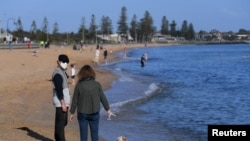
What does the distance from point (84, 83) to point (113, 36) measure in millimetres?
176923

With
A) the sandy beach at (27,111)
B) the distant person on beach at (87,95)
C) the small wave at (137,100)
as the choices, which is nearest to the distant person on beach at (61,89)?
the distant person on beach at (87,95)

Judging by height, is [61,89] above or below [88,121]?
above

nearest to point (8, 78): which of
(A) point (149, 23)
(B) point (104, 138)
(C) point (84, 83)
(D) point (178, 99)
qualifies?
(D) point (178, 99)

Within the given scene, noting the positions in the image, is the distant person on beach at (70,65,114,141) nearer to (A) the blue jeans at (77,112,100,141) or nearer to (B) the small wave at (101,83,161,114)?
(A) the blue jeans at (77,112,100,141)

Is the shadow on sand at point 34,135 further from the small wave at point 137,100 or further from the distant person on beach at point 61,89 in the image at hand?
the small wave at point 137,100

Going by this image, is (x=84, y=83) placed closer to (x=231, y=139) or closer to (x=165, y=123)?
(x=231, y=139)

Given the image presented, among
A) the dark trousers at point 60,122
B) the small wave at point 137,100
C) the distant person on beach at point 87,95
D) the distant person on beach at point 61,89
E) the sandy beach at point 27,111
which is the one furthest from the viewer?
the small wave at point 137,100

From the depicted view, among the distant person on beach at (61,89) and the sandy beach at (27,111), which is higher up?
the distant person on beach at (61,89)

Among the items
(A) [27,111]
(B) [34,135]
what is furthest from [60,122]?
(A) [27,111]

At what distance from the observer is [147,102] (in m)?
18.3

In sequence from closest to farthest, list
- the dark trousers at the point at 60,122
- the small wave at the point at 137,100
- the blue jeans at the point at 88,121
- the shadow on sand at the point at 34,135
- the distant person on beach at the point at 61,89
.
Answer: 1. the blue jeans at the point at 88,121
2. the distant person on beach at the point at 61,89
3. the dark trousers at the point at 60,122
4. the shadow on sand at the point at 34,135
5. the small wave at the point at 137,100

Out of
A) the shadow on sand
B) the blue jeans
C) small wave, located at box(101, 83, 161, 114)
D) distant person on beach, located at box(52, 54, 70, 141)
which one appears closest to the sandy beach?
the shadow on sand

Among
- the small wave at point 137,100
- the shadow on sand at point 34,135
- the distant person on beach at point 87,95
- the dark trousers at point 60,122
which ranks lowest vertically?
the small wave at point 137,100

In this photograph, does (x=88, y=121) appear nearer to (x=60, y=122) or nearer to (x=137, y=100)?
(x=60, y=122)
